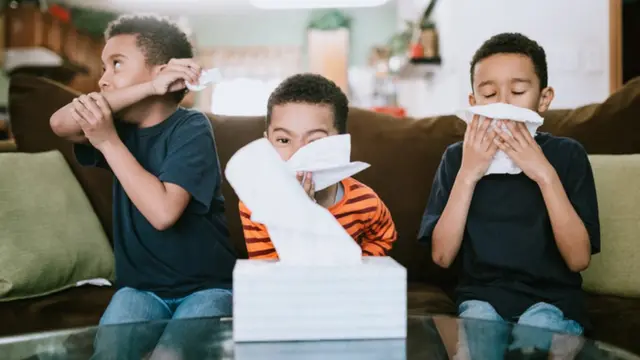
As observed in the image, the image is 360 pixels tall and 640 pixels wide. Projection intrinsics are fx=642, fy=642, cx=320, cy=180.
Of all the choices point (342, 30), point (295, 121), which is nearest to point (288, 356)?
point (295, 121)

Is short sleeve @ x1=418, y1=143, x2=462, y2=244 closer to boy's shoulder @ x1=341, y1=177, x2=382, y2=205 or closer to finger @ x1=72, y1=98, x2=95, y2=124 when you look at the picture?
boy's shoulder @ x1=341, y1=177, x2=382, y2=205

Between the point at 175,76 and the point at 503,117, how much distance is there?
57 centimetres

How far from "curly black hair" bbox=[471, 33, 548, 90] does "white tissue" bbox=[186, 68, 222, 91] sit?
1.70 feet

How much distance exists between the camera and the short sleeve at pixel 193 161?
1148 mm

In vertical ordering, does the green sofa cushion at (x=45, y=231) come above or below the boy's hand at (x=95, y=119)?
below

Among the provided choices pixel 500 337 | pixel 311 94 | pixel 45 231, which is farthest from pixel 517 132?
pixel 45 231

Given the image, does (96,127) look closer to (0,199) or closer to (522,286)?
(0,199)

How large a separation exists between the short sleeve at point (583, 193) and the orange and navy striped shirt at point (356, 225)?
13.6 inches

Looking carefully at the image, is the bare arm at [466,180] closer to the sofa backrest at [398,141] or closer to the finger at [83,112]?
the sofa backrest at [398,141]

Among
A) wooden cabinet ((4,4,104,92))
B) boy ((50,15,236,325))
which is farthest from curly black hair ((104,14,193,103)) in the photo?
wooden cabinet ((4,4,104,92))

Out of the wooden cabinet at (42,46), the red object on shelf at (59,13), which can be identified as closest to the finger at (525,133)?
the wooden cabinet at (42,46)

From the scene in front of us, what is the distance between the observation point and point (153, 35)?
1.24 m

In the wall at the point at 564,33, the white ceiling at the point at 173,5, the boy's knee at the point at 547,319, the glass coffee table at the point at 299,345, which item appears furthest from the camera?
the white ceiling at the point at 173,5

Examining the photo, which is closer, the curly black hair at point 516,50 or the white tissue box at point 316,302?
the white tissue box at point 316,302
